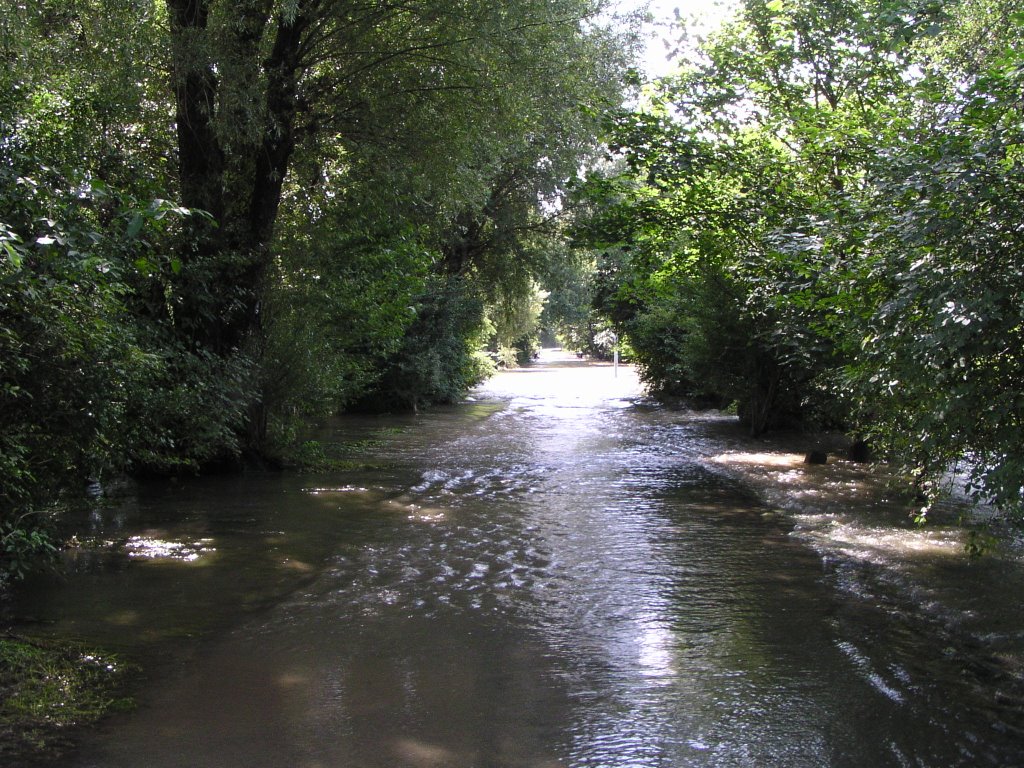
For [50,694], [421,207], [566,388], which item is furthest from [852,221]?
→ [566,388]

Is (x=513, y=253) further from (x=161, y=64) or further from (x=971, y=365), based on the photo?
(x=971, y=365)

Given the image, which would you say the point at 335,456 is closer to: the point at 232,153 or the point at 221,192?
the point at 221,192

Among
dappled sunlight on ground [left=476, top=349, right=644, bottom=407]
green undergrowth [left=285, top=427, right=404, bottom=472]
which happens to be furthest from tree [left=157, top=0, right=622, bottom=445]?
dappled sunlight on ground [left=476, top=349, right=644, bottom=407]

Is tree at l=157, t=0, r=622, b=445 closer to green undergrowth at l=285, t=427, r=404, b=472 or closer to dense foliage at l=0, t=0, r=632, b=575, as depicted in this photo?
dense foliage at l=0, t=0, r=632, b=575

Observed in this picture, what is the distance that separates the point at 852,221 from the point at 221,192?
8.81 meters

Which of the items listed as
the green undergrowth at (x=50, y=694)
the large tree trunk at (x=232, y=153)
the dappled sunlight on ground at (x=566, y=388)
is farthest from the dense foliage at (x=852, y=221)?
the dappled sunlight on ground at (x=566, y=388)

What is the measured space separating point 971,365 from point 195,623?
5739mm

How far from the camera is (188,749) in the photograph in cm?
457

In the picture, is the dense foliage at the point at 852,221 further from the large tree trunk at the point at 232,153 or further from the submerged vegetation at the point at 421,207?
the large tree trunk at the point at 232,153

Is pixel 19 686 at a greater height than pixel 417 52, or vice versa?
pixel 417 52

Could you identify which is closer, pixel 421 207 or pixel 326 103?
pixel 326 103

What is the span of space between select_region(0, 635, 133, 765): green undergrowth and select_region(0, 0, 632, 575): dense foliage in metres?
0.65

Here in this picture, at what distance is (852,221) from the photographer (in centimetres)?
689

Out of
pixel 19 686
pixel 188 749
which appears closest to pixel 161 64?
pixel 19 686
